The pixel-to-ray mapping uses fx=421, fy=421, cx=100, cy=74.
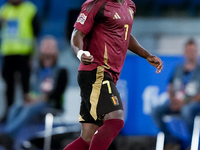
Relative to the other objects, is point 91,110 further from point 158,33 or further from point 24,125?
point 158,33

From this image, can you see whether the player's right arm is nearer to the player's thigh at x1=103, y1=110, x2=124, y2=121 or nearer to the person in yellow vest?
the player's thigh at x1=103, y1=110, x2=124, y2=121

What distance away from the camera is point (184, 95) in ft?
20.2

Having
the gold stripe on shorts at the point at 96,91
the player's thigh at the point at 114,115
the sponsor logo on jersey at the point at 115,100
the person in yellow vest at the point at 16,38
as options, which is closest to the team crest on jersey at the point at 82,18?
the gold stripe on shorts at the point at 96,91

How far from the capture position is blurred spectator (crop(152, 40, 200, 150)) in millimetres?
6133

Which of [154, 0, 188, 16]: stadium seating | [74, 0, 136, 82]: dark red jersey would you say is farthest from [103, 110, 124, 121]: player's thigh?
[154, 0, 188, 16]: stadium seating

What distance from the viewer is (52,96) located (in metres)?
7.06

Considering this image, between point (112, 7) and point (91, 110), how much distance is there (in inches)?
38.1

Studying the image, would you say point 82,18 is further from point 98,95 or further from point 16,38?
point 16,38

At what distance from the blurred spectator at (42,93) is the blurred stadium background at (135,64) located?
0.14 m

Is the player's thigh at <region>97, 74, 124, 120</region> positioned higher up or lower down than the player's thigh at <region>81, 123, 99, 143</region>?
higher up

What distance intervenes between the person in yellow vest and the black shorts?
3417 mm

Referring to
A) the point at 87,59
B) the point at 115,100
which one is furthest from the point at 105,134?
the point at 87,59

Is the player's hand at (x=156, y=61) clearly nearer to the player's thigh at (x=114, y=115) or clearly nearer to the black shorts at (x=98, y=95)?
the black shorts at (x=98, y=95)

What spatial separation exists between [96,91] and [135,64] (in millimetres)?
2910
